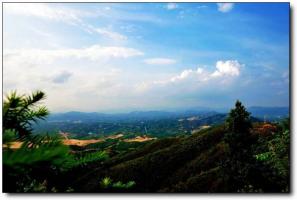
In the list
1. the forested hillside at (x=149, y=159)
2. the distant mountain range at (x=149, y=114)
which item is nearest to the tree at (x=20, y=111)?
the forested hillside at (x=149, y=159)

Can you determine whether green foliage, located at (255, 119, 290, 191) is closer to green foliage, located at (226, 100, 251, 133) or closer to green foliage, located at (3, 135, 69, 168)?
green foliage, located at (226, 100, 251, 133)

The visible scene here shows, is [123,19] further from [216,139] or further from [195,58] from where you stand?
[216,139]

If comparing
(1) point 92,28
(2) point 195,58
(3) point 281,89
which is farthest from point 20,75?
(3) point 281,89

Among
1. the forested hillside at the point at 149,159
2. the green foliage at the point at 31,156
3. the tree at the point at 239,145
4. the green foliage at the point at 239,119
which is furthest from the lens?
the green foliage at the point at 239,119

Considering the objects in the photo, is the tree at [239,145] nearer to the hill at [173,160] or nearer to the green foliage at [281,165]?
the green foliage at [281,165]

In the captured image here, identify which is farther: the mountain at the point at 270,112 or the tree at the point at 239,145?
the tree at the point at 239,145

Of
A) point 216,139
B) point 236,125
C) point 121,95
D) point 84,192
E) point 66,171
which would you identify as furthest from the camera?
point 216,139

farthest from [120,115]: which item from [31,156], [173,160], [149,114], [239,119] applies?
[173,160]

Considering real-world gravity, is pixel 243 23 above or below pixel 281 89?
above

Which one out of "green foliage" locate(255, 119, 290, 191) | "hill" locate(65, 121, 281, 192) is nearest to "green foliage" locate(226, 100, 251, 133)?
"green foliage" locate(255, 119, 290, 191)
